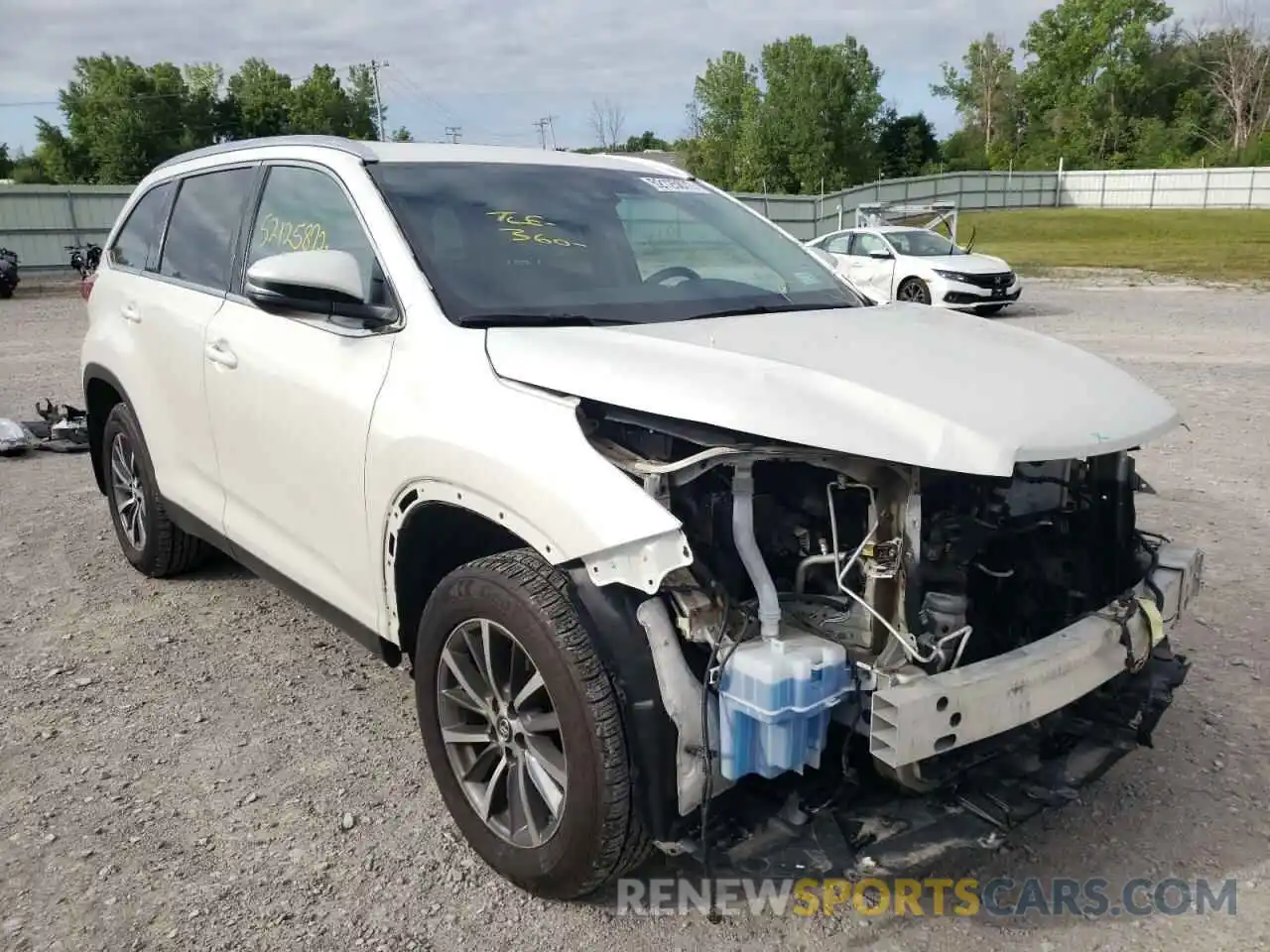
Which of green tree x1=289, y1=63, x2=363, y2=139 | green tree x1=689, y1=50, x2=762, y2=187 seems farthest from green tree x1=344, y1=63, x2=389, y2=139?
green tree x1=689, y1=50, x2=762, y2=187

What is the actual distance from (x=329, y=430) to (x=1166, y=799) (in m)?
2.82

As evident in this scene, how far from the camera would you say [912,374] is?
101 inches

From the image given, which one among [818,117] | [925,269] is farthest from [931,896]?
[818,117]

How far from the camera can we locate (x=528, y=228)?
3.40m

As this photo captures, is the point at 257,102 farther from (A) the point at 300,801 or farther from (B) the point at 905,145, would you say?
(A) the point at 300,801

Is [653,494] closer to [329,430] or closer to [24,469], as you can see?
[329,430]

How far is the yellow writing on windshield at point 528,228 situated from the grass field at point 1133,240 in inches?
995

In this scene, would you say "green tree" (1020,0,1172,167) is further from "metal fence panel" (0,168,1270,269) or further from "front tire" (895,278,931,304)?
"front tire" (895,278,931,304)

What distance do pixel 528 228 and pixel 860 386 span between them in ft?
4.78

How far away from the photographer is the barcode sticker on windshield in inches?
159

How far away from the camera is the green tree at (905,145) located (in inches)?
2815

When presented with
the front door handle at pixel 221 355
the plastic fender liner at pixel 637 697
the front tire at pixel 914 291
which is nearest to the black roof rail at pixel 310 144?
the front door handle at pixel 221 355

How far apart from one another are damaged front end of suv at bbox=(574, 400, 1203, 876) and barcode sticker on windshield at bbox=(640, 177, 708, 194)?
1.77 meters

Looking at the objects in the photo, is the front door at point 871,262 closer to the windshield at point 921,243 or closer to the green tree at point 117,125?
the windshield at point 921,243
